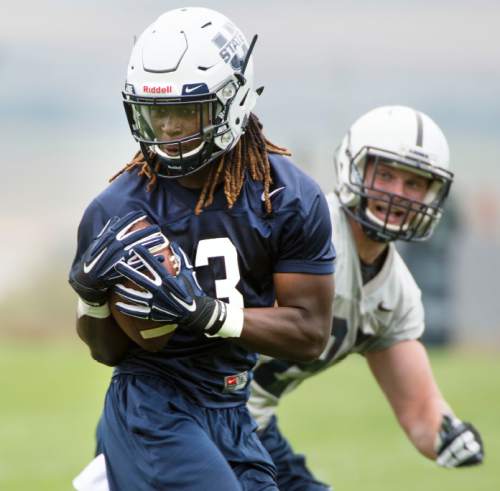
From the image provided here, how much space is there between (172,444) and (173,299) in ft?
1.66

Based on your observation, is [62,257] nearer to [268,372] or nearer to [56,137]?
[56,137]

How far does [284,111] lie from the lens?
16.0 meters

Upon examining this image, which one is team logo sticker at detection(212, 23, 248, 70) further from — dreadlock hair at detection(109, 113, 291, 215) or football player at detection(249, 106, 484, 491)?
football player at detection(249, 106, 484, 491)

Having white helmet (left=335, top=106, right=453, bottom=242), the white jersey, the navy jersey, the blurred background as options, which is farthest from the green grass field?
the navy jersey

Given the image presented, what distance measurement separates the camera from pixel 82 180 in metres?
15.4

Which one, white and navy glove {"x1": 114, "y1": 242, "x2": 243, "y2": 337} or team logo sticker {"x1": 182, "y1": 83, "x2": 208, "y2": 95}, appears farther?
team logo sticker {"x1": 182, "y1": 83, "x2": 208, "y2": 95}

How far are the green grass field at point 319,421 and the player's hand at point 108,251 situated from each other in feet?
14.7

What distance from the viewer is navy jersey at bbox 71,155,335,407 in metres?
4.17

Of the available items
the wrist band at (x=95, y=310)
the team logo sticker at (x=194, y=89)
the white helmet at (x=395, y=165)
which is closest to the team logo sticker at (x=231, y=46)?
the team logo sticker at (x=194, y=89)

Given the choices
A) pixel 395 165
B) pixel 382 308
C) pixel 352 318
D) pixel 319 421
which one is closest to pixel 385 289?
pixel 382 308

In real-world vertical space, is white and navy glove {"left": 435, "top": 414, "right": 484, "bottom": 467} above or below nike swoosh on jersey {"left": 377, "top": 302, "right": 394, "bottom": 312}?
below

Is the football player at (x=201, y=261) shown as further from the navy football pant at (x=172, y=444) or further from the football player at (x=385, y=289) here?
the football player at (x=385, y=289)

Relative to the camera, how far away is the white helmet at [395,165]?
17.7ft

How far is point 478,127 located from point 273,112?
2730 mm
